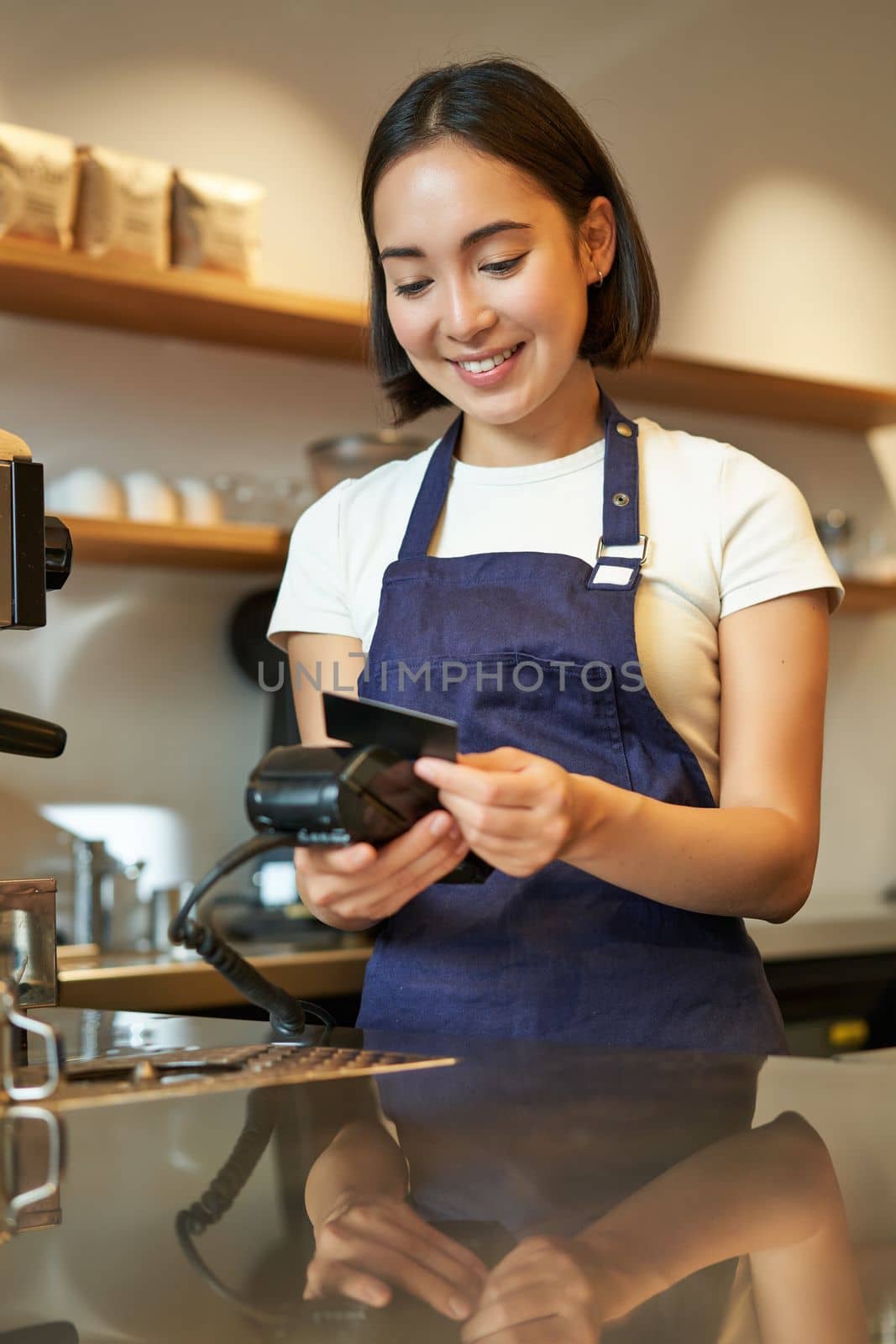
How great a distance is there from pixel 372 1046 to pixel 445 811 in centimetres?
21

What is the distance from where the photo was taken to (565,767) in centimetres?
127

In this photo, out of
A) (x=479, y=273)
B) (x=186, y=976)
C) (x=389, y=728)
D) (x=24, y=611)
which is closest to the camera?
(x=389, y=728)

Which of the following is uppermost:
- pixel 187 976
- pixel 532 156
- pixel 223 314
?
pixel 223 314

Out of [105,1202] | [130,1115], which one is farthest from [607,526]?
[105,1202]

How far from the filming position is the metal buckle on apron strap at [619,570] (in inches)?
50.9

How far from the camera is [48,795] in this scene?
280 cm

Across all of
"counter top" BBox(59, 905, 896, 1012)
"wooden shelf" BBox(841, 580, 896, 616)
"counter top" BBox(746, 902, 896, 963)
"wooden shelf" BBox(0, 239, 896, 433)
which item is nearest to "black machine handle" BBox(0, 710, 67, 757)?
"counter top" BBox(59, 905, 896, 1012)

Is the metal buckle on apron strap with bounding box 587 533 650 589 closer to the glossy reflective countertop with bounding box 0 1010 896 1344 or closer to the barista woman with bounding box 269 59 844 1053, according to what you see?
the barista woman with bounding box 269 59 844 1053

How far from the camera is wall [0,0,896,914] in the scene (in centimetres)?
286

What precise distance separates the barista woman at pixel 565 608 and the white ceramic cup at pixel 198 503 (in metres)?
1.35

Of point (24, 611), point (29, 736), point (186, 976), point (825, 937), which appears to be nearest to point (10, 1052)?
point (29, 736)

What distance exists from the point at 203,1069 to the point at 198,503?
1.95 metres

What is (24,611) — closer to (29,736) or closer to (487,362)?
(29,736)

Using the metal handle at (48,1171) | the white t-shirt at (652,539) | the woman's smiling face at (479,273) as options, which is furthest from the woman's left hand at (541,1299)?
the woman's smiling face at (479,273)
